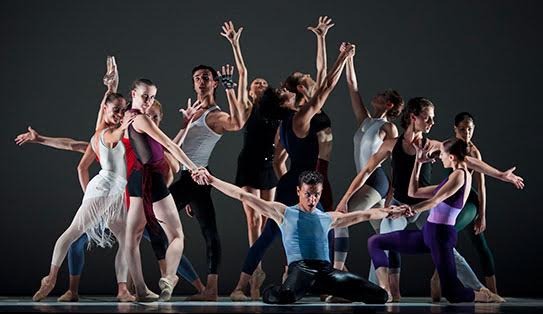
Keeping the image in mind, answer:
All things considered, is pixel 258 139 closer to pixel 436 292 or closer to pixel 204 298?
pixel 204 298

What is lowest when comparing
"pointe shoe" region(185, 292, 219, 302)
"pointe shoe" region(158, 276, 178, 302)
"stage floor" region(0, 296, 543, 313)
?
"stage floor" region(0, 296, 543, 313)

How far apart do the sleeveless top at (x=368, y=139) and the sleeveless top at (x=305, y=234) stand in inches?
42.5

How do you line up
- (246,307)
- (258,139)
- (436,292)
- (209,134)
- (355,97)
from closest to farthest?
(246,307), (436,292), (209,134), (258,139), (355,97)

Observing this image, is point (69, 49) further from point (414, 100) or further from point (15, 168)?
point (414, 100)

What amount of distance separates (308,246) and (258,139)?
1.24 meters

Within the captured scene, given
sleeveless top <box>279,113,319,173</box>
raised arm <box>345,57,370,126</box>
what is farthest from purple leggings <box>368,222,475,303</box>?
raised arm <box>345,57,370,126</box>

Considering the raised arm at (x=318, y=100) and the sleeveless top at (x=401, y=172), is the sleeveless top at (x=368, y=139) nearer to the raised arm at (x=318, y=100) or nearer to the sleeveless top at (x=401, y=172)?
the sleeveless top at (x=401, y=172)

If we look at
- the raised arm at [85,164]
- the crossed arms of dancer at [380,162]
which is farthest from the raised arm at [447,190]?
the raised arm at [85,164]

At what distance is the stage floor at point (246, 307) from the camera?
581 cm

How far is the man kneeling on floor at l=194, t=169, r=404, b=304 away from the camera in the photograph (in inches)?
251

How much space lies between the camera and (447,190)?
6715 millimetres

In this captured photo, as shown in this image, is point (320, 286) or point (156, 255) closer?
point (320, 286)

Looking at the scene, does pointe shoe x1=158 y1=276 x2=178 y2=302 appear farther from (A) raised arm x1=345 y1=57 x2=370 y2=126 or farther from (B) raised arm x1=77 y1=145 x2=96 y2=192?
(A) raised arm x1=345 y1=57 x2=370 y2=126

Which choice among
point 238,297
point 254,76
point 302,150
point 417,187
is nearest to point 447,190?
point 417,187
